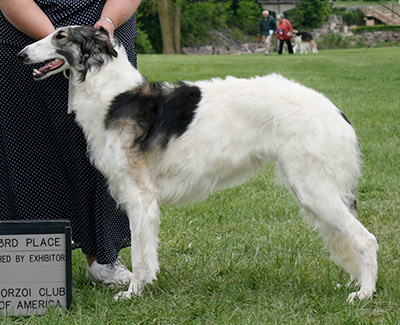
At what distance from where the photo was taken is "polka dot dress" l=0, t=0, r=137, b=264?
4.02 metres

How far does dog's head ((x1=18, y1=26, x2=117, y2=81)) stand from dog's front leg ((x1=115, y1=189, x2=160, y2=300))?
0.83 m

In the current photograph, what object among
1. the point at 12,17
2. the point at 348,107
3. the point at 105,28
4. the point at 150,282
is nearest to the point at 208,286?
the point at 150,282

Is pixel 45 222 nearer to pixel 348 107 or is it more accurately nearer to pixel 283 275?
pixel 283 275

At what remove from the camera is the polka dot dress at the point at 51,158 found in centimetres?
402

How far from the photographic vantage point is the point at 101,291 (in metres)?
4.06

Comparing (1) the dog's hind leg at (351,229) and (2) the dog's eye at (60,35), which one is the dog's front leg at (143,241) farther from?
(2) the dog's eye at (60,35)

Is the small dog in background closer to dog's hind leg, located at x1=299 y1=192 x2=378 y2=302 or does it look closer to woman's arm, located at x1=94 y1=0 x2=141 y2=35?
woman's arm, located at x1=94 y1=0 x2=141 y2=35

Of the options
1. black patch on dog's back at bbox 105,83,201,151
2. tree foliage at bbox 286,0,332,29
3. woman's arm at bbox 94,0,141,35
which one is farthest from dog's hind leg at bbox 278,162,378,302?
tree foliage at bbox 286,0,332,29

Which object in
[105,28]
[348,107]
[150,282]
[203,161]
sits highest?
[105,28]

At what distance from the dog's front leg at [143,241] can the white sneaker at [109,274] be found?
375mm

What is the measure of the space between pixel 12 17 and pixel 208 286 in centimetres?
200

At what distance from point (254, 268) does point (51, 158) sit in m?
1.55

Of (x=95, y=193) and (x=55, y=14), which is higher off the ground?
(x=55, y=14)

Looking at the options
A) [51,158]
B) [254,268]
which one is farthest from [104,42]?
[254,268]
